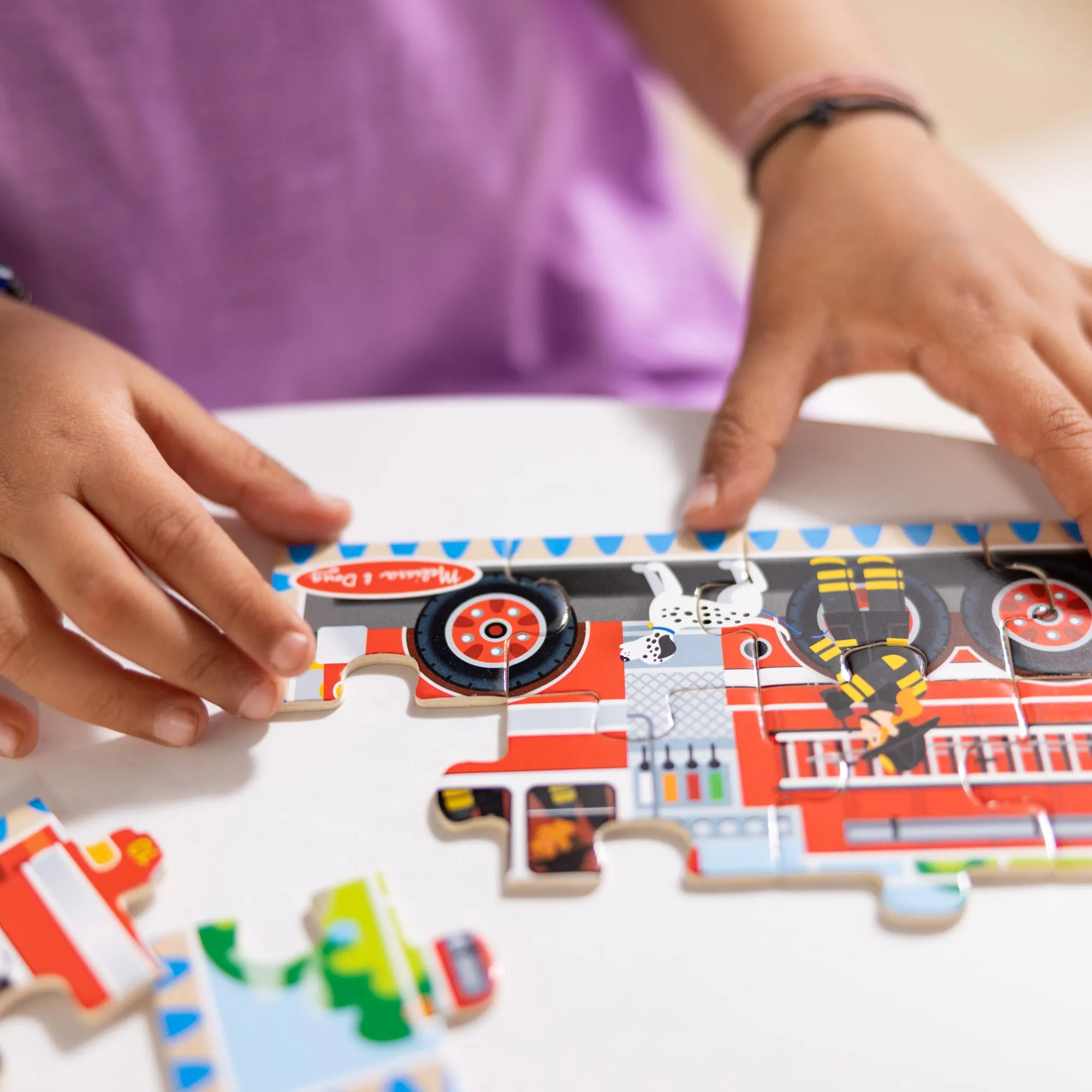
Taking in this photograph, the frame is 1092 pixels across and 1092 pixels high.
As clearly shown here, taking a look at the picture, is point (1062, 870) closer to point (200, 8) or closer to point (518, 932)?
point (518, 932)

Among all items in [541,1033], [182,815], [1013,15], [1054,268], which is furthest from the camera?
[1013,15]

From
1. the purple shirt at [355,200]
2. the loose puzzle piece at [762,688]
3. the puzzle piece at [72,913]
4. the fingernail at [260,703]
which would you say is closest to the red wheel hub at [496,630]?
the loose puzzle piece at [762,688]

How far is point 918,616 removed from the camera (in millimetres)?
720

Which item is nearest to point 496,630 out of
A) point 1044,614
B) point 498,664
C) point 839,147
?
point 498,664

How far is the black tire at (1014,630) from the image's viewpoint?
0.68 m

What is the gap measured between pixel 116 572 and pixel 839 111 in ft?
2.37

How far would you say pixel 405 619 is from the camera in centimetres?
75

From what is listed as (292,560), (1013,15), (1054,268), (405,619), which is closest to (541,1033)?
(405,619)

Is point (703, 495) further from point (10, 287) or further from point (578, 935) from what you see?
point (10, 287)

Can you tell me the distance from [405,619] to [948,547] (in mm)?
383

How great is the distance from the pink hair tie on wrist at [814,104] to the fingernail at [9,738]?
2.57 ft

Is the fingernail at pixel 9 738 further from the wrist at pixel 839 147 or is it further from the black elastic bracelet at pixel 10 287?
the wrist at pixel 839 147

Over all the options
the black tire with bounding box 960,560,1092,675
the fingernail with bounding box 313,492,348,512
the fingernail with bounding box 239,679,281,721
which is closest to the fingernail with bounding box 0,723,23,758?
the fingernail with bounding box 239,679,281,721

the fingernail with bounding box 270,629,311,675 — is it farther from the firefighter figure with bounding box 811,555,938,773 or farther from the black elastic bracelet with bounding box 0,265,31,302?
the black elastic bracelet with bounding box 0,265,31,302
